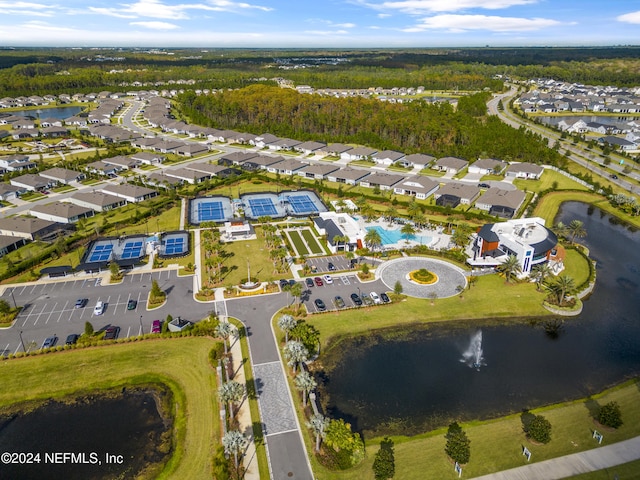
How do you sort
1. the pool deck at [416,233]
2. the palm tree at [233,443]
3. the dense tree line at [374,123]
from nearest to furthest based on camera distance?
the palm tree at [233,443] < the pool deck at [416,233] < the dense tree line at [374,123]

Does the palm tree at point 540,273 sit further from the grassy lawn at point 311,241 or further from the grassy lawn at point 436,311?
the grassy lawn at point 311,241

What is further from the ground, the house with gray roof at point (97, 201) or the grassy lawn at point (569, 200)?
the house with gray roof at point (97, 201)

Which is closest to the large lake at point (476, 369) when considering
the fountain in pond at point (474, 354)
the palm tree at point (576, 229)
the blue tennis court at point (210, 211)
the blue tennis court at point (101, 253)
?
the fountain in pond at point (474, 354)

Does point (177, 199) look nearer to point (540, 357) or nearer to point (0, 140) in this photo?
point (540, 357)

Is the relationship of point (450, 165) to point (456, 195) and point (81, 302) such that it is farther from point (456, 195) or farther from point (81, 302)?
point (81, 302)

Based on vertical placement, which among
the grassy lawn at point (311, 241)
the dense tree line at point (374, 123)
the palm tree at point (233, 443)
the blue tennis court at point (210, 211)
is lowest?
the grassy lawn at point (311, 241)

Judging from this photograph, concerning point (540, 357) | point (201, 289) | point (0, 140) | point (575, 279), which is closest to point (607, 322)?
point (575, 279)

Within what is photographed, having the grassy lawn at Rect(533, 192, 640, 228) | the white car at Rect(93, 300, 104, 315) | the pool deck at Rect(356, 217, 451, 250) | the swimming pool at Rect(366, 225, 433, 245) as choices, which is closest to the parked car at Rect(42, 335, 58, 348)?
the white car at Rect(93, 300, 104, 315)
